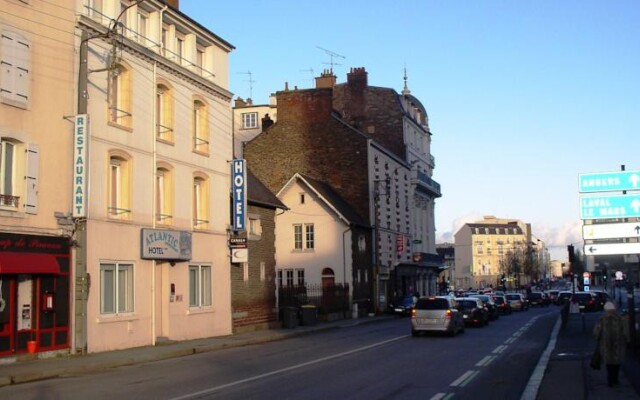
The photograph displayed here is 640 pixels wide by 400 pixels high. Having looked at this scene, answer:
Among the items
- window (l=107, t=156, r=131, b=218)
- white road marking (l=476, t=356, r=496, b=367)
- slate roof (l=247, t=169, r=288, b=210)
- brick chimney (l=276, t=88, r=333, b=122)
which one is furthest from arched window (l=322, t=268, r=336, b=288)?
white road marking (l=476, t=356, r=496, b=367)

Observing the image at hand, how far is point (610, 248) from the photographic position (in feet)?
63.8

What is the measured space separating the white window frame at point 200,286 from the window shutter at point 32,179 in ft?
29.4

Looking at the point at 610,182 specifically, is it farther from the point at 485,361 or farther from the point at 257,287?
the point at 257,287

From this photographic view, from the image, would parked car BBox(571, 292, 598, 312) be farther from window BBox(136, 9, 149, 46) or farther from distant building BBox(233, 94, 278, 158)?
window BBox(136, 9, 149, 46)

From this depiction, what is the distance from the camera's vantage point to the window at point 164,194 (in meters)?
26.9

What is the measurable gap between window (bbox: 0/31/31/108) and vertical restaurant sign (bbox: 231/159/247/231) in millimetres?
11528

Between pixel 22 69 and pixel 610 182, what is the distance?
16142mm

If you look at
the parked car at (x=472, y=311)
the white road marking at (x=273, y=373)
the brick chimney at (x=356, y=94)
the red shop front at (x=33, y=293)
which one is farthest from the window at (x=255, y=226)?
the brick chimney at (x=356, y=94)

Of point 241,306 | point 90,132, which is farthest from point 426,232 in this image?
point 90,132

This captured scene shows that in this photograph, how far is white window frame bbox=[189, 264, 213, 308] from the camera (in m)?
28.5

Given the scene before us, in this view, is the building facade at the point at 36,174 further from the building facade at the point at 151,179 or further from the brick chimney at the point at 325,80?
the brick chimney at the point at 325,80

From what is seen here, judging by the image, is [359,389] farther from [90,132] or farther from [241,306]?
[241,306]

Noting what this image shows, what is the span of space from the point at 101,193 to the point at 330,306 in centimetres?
2409

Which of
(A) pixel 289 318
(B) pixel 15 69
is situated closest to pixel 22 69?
(B) pixel 15 69
